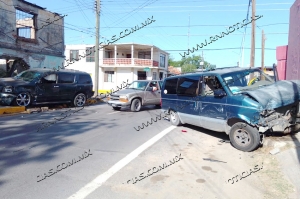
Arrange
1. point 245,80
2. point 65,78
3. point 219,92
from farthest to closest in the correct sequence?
1. point 65,78
2. point 245,80
3. point 219,92

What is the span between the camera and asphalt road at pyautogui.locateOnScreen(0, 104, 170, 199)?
389 centimetres

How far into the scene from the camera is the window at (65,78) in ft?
43.0

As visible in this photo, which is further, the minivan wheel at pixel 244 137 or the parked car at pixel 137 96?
the parked car at pixel 137 96

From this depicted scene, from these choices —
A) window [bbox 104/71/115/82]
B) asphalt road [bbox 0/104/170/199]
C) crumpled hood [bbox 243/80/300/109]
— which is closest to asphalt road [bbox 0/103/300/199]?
asphalt road [bbox 0/104/170/199]

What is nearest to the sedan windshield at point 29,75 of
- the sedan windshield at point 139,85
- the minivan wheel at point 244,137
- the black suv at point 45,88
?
the black suv at point 45,88

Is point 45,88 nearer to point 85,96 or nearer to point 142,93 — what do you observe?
point 85,96

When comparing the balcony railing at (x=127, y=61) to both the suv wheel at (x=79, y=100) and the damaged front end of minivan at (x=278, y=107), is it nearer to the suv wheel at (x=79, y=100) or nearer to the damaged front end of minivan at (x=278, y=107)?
the suv wheel at (x=79, y=100)

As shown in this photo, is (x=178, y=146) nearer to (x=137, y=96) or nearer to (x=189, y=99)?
(x=189, y=99)

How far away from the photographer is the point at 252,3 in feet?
54.6

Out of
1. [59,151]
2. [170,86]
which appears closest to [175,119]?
[170,86]

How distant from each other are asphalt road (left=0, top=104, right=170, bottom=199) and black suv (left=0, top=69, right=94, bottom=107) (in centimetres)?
246

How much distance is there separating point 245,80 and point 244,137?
176 centimetres

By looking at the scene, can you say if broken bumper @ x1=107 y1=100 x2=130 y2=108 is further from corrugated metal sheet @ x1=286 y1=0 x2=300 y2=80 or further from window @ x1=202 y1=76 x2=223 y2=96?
corrugated metal sheet @ x1=286 y1=0 x2=300 y2=80

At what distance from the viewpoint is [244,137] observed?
576 centimetres
